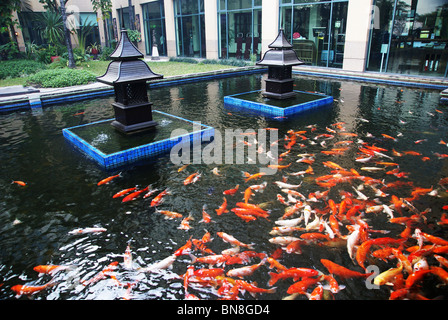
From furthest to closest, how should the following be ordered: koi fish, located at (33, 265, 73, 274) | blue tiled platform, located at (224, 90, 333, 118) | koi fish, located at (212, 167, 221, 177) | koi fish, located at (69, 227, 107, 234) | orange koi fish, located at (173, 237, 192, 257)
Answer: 1. blue tiled platform, located at (224, 90, 333, 118)
2. koi fish, located at (212, 167, 221, 177)
3. koi fish, located at (69, 227, 107, 234)
4. orange koi fish, located at (173, 237, 192, 257)
5. koi fish, located at (33, 265, 73, 274)

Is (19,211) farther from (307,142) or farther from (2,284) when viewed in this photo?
(307,142)

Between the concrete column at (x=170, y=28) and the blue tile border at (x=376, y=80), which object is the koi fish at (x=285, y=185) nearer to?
the blue tile border at (x=376, y=80)

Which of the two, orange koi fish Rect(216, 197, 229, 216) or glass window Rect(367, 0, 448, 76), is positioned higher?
glass window Rect(367, 0, 448, 76)

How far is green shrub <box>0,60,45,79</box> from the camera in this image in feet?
52.2

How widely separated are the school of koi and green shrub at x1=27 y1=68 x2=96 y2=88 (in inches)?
378

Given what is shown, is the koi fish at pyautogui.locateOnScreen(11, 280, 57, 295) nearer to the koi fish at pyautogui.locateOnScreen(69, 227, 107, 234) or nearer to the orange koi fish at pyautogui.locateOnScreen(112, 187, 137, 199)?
the koi fish at pyautogui.locateOnScreen(69, 227, 107, 234)

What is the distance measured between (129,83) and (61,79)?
7975 mm

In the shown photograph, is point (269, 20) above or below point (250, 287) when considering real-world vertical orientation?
above

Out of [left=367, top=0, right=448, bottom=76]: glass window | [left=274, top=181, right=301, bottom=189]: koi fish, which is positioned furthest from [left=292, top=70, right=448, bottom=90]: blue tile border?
[left=274, top=181, right=301, bottom=189]: koi fish

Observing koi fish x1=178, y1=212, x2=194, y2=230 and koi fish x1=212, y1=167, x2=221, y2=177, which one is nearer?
koi fish x1=178, y1=212, x2=194, y2=230

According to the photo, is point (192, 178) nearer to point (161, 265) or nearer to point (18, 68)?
point (161, 265)

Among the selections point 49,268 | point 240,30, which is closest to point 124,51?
point 49,268

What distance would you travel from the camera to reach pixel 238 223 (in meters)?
4.28

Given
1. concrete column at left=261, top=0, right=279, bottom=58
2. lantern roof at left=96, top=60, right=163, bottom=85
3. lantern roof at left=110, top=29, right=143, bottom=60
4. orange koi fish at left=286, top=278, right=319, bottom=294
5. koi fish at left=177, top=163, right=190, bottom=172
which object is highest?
concrete column at left=261, top=0, right=279, bottom=58
